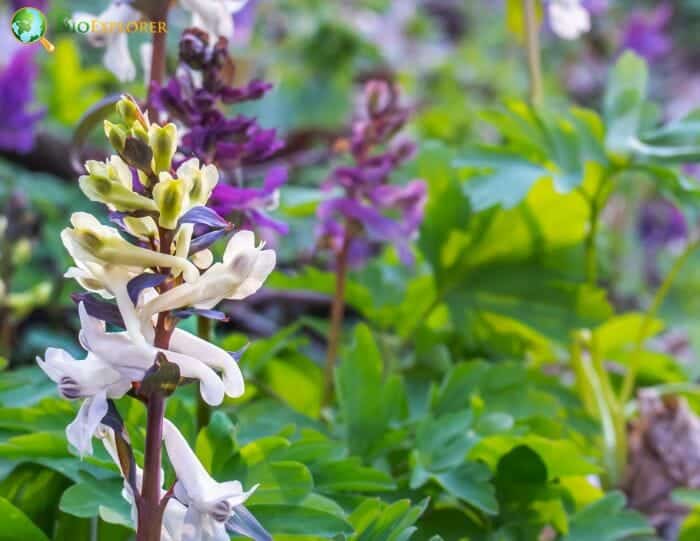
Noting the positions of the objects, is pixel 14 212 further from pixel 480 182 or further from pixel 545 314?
pixel 545 314

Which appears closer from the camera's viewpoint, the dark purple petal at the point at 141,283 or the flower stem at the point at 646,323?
the dark purple petal at the point at 141,283

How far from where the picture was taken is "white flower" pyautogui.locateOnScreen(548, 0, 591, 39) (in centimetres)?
146

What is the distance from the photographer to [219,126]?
104 centimetres

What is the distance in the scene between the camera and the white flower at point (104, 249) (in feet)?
2.25

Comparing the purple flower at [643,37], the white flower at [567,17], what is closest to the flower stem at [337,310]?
the white flower at [567,17]

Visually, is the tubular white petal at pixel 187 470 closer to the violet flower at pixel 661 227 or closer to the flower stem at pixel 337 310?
the flower stem at pixel 337 310

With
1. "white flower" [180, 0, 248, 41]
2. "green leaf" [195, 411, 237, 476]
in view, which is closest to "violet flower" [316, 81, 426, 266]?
"white flower" [180, 0, 248, 41]

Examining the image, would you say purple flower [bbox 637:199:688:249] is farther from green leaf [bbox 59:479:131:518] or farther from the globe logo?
green leaf [bbox 59:479:131:518]

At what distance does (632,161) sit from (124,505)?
0.94 m

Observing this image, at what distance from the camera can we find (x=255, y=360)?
134 cm

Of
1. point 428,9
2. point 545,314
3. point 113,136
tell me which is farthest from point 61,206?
point 428,9

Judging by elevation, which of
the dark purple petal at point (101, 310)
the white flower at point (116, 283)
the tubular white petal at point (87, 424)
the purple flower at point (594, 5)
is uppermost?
the purple flower at point (594, 5)

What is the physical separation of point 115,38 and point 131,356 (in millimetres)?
642

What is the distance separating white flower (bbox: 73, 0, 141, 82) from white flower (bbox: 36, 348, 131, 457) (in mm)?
603
